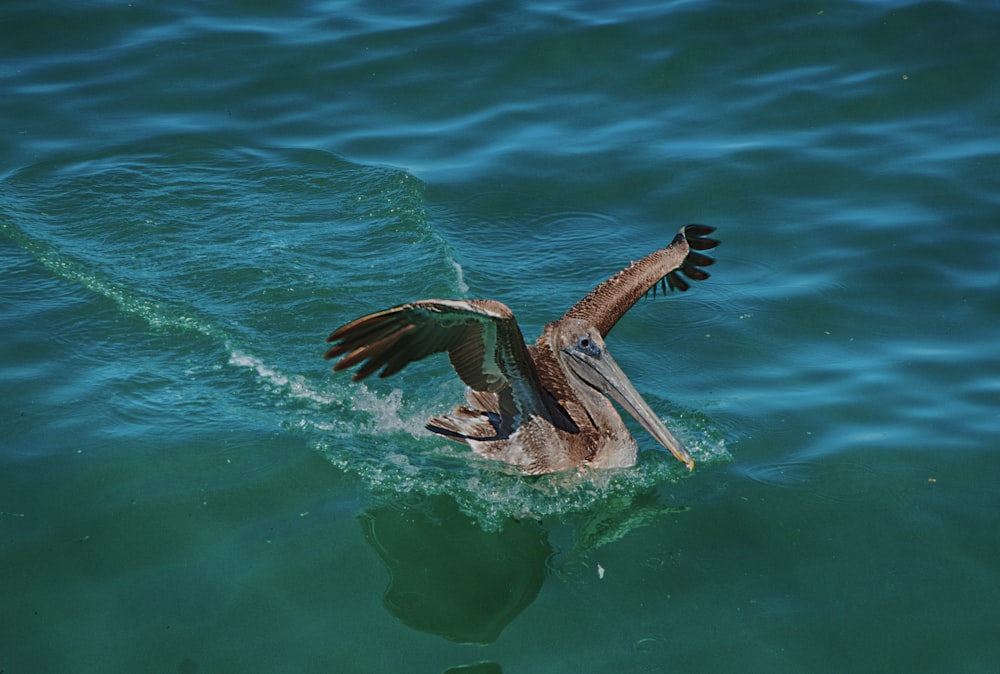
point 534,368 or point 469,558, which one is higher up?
point 534,368

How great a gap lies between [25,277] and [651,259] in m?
4.90

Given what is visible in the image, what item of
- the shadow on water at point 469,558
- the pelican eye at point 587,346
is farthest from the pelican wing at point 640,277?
the shadow on water at point 469,558

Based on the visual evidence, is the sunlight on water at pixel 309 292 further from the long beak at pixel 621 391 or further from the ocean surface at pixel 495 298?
the long beak at pixel 621 391

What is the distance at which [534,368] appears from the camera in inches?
266

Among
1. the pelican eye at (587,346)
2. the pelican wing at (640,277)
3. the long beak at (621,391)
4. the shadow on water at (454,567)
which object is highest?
the pelican wing at (640,277)

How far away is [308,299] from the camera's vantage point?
846 cm

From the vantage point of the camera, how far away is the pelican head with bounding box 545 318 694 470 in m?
6.69

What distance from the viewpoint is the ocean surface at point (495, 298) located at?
18.6 feet

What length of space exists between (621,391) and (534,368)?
1.98 ft

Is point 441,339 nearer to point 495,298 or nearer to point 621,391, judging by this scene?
point 621,391

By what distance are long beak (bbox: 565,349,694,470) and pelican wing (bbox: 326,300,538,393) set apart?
0.54m

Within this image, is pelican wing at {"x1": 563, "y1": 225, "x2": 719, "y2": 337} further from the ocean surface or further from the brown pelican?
the ocean surface

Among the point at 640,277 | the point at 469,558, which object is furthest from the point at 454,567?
the point at 640,277

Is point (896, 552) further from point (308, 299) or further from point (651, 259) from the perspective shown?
point (308, 299)
